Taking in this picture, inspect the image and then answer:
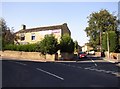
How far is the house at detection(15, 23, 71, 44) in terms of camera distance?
7219cm

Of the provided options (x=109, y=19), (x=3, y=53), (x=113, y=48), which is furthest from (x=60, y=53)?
(x=109, y=19)

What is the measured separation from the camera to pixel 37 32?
7600 cm

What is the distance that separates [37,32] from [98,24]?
992 inches

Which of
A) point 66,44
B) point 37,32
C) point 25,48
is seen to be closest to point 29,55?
point 25,48

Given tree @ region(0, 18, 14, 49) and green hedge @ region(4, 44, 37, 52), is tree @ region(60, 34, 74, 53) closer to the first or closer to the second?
green hedge @ region(4, 44, 37, 52)

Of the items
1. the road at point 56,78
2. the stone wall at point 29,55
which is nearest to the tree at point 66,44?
the stone wall at point 29,55

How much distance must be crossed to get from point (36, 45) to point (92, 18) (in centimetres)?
4570

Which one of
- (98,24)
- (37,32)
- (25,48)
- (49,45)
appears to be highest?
(98,24)

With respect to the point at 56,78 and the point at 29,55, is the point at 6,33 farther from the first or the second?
the point at 56,78

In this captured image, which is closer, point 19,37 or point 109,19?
point 19,37

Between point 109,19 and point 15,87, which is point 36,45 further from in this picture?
point 109,19

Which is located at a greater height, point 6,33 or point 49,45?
point 6,33

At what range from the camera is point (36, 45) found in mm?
52375

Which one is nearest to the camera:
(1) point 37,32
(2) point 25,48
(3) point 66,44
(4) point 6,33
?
(3) point 66,44
